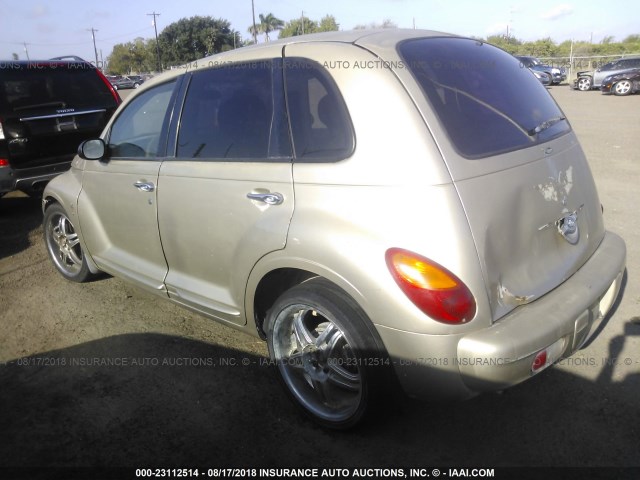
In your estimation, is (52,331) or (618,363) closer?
(618,363)

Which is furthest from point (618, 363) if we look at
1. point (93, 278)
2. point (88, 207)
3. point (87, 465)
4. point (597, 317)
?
point (93, 278)

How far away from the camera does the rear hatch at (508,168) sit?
2.25 m

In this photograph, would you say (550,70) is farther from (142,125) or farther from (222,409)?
(222,409)

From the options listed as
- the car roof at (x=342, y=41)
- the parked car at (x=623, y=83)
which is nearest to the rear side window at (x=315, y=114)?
the car roof at (x=342, y=41)

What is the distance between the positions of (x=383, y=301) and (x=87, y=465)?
1647 millimetres

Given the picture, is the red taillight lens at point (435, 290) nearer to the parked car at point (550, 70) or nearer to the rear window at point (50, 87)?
the rear window at point (50, 87)

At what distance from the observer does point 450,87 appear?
254cm

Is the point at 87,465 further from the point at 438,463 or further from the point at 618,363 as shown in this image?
the point at 618,363

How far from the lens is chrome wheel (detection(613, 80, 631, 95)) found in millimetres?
21172

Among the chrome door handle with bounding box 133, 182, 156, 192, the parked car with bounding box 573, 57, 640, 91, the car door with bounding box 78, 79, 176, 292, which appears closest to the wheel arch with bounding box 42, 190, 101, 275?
the car door with bounding box 78, 79, 176, 292

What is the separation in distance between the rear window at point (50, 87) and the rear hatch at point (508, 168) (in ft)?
18.0

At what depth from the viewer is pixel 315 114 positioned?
8.49 ft

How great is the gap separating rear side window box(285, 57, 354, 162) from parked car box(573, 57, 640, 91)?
922 inches

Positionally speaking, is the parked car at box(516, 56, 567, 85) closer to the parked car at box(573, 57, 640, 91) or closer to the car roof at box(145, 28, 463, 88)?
the parked car at box(573, 57, 640, 91)
